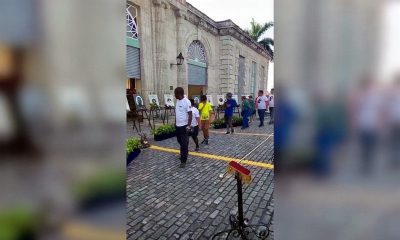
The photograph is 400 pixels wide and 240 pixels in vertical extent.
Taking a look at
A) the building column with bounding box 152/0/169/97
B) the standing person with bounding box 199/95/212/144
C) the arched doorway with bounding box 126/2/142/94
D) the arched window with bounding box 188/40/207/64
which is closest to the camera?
the standing person with bounding box 199/95/212/144

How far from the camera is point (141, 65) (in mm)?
14203

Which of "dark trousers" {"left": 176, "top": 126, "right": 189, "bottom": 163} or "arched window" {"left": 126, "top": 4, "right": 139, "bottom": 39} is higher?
"arched window" {"left": 126, "top": 4, "right": 139, "bottom": 39}

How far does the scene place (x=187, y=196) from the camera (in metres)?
4.56

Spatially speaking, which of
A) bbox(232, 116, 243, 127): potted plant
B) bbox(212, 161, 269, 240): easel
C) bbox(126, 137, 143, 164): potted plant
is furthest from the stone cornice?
bbox(212, 161, 269, 240): easel

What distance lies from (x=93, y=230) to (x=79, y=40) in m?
0.73

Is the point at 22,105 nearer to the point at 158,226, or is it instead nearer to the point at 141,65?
the point at 158,226

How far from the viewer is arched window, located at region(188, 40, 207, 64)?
18.4 metres

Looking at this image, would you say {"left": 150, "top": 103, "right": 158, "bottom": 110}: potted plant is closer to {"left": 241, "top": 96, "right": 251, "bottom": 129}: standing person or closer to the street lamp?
the street lamp

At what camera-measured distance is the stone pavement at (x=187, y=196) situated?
3551 millimetres

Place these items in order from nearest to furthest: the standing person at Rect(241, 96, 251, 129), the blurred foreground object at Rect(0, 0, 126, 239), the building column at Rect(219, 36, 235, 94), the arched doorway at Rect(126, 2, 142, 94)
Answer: the blurred foreground object at Rect(0, 0, 126, 239)
the standing person at Rect(241, 96, 251, 129)
the arched doorway at Rect(126, 2, 142, 94)
the building column at Rect(219, 36, 235, 94)

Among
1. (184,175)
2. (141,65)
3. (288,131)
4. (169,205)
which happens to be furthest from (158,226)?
(141,65)

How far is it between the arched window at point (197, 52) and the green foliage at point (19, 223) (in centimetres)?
1771

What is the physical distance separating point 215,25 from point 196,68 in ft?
13.8

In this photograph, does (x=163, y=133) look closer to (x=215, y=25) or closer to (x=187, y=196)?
(x=187, y=196)
